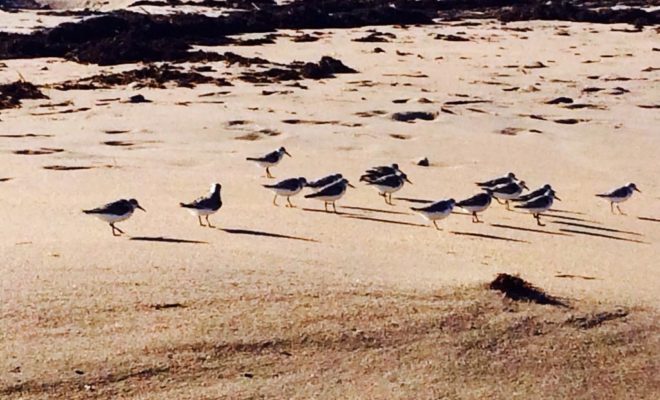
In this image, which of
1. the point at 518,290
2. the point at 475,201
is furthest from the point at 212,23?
the point at 518,290

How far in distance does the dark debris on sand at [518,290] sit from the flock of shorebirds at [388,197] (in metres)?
2.46

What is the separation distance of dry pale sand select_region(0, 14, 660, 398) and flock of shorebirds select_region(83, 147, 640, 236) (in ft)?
0.62

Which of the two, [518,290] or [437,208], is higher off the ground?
[518,290]

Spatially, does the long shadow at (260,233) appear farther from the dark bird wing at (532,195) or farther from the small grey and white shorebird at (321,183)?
the dark bird wing at (532,195)

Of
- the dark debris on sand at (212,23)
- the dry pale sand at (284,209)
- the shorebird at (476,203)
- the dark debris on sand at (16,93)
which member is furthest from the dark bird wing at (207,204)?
the dark debris on sand at (212,23)

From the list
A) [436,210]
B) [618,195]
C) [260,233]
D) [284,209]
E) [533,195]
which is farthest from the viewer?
[618,195]

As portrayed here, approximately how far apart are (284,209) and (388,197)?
1.57 meters

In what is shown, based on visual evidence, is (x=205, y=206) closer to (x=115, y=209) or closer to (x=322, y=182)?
(x=115, y=209)

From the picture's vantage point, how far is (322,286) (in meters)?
8.40

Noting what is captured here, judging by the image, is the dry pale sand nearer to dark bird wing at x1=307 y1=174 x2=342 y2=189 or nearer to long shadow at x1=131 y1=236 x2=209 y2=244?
long shadow at x1=131 y1=236 x2=209 y2=244

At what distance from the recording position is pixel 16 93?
2059 cm

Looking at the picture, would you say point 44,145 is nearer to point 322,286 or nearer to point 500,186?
point 500,186

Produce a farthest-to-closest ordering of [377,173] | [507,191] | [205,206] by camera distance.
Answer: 1. [377,173]
2. [507,191]
3. [205,206]

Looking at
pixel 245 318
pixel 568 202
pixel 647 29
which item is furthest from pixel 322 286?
pixel 647 29
